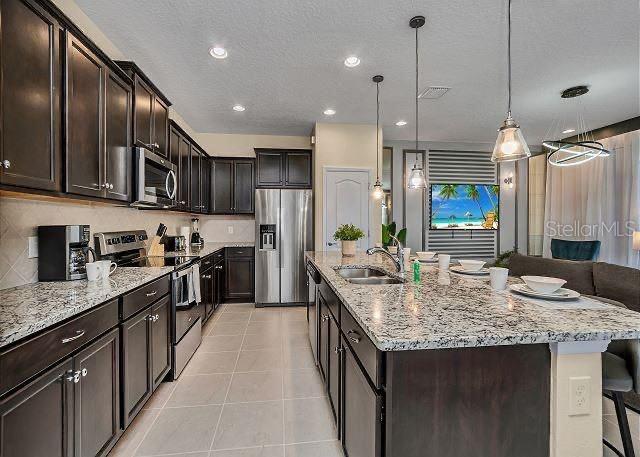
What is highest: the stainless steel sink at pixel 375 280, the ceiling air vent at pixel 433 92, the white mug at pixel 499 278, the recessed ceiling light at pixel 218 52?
the ceiling air vent at pixel 433 92

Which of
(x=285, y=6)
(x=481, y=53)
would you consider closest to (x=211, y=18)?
(x=285, y=6)

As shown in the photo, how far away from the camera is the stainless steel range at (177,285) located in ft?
8.27

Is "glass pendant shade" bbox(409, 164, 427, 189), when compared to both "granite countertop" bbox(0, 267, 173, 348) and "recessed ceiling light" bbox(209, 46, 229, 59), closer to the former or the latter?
"recessed ceiling light" bbox(209, 46, 229, 59)

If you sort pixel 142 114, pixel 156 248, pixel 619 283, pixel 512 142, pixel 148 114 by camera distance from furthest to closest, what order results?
1. pixel 156 248
2. pixel 148 114
3. pixel 142 114
4. pixel 619 283
5. pixel 512 142

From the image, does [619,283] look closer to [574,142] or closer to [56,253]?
[574,142]

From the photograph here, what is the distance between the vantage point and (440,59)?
2.91 m

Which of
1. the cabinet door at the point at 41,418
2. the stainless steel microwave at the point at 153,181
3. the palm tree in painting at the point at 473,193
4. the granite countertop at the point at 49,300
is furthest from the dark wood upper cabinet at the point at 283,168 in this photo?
the cabinet door at the point at 41,418

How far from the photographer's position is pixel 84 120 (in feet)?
5.93

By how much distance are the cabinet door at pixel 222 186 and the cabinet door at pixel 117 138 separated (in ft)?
8.61

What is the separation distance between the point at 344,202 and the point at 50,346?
400cm

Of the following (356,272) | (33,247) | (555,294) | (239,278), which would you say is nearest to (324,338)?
(356,272)

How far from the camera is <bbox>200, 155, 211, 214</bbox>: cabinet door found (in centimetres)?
463

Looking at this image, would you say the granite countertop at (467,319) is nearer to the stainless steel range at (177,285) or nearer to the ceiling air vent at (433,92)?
the stainless steel range at (177,285)

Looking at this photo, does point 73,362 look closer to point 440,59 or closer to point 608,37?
point 440,59
